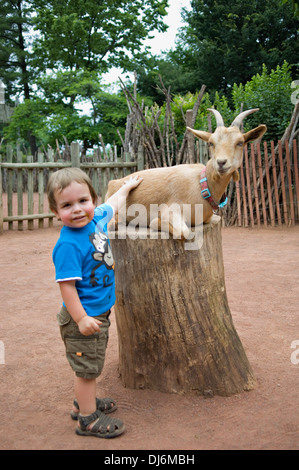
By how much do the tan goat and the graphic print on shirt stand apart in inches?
20.1

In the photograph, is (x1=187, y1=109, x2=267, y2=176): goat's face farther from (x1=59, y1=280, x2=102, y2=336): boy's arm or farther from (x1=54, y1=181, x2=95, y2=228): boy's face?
(x1=59, y1=280, x2=102, y2=336): boy's arm

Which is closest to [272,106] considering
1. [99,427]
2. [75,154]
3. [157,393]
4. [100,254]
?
[75,154]

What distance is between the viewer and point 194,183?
3.14 m

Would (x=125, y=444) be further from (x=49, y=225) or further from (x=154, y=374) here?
(x=49, y=225)

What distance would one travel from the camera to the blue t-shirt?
2271 millimetres

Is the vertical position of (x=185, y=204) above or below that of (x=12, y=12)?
below

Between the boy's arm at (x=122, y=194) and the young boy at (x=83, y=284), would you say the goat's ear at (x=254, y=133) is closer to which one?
the boy's arm at (x=122, y=194)

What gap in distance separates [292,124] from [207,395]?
8098 mm

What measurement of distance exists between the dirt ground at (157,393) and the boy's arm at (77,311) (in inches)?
26.8

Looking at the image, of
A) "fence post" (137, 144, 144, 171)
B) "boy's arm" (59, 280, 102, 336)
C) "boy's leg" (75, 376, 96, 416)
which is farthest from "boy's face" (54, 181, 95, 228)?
"fence post" (137, 144, 144, 171)

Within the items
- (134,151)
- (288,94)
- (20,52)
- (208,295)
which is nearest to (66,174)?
(208,295)

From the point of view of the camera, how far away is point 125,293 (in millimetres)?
2928

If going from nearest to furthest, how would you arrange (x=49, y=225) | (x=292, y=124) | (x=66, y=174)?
1. (x=66, y=174)
2. (x=292, y=124)
3. (x=49, y=225)

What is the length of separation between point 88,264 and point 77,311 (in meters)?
0.27
